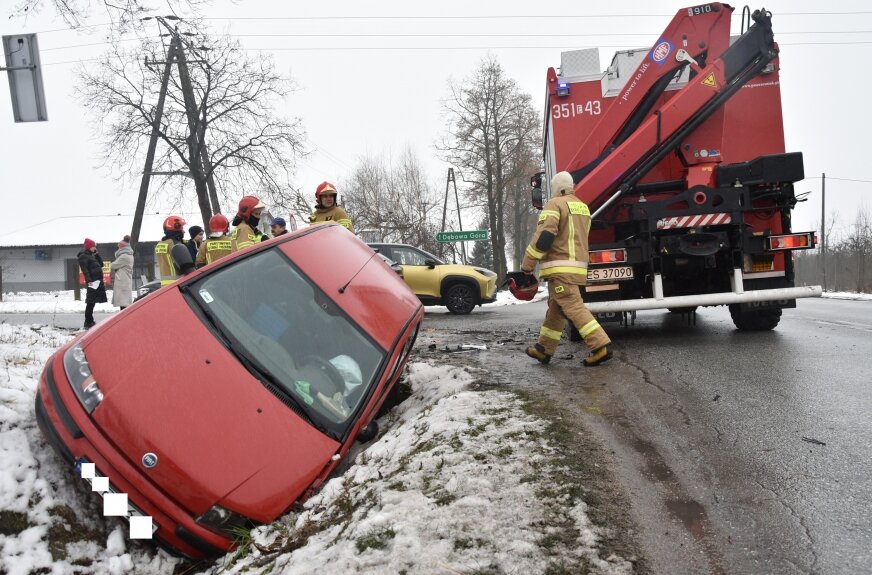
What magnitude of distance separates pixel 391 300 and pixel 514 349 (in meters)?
3.33

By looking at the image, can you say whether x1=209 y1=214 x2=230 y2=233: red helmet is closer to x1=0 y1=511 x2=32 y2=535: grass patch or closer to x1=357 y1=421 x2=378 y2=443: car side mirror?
x1=357 y1=421 x2=378 y2=443: car side mirror

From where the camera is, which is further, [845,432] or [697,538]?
[845,432]

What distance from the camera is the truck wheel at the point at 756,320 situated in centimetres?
768

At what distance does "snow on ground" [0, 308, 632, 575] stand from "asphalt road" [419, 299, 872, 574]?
0.40 metres

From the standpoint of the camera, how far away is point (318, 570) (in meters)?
2.18

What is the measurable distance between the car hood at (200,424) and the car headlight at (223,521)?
1.0 inches

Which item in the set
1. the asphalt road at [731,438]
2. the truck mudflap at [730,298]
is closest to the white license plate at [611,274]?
the truck mudflap at [730,298]

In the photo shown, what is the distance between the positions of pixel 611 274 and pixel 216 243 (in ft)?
14.9

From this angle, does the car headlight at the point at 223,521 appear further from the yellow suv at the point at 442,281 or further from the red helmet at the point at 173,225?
the yellow suv at the point at 442,281

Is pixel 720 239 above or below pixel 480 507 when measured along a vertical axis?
above

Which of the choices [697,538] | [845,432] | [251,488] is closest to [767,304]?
[845,432]

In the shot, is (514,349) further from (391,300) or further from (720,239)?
(391,300)

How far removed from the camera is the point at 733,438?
12.0ft

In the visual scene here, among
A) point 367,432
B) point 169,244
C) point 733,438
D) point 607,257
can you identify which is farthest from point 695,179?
point 169,244
